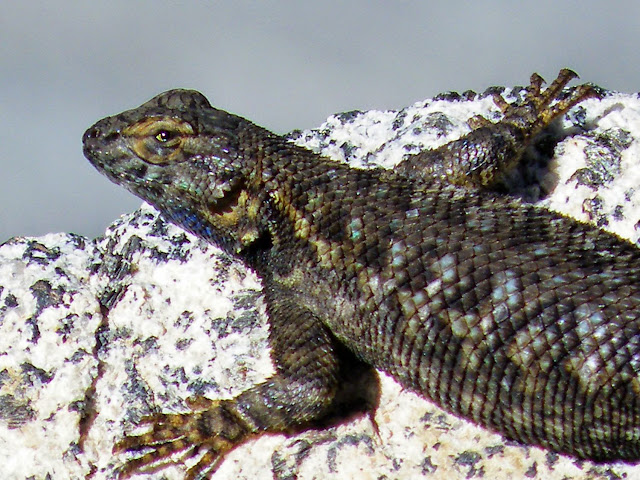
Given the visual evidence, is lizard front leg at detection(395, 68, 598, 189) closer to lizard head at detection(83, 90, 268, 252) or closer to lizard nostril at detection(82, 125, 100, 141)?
lizard head at detection(83, 90, 268, 252)

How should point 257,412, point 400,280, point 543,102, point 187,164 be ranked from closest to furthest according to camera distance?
point 400,280, point 257,412, point 187,164, point 543,102

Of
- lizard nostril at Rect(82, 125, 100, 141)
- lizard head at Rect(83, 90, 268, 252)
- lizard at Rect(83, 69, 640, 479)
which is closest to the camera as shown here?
lizard at Rect(83, 69, 640, 479)

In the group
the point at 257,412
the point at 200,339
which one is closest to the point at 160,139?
the point at 200,339

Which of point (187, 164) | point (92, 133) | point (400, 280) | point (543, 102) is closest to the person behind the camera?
point (400, 280)

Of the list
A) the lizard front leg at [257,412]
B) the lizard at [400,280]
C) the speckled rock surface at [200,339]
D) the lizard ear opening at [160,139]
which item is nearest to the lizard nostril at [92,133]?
the lizard at [400,280]

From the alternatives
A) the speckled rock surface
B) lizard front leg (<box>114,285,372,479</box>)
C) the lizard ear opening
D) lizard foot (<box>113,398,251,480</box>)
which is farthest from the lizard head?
lizard foot (<box>113,398,251,480</box>)

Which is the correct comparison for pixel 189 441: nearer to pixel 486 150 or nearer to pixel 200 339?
pixel 200 339
